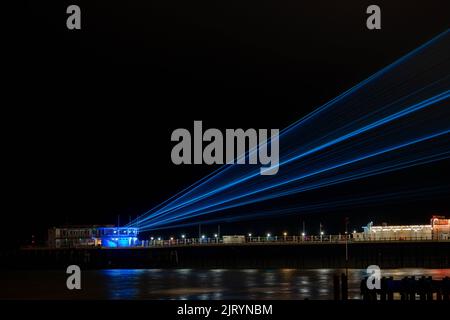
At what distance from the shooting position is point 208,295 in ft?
109

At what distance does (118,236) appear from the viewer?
9806 centimetres

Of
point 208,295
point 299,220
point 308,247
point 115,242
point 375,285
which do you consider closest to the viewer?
point 375,285

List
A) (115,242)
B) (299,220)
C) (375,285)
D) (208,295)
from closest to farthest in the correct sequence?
(375,285) < (208,295) < (115,242) < (299,220)

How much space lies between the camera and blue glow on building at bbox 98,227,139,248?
97375 millimetres

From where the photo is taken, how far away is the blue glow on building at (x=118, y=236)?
97375 mm

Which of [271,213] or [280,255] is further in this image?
[271,213]

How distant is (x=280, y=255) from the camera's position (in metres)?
77.2

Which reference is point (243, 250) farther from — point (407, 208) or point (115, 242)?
point (407, 208)

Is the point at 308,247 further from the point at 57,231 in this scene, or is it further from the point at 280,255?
the point at 57,231

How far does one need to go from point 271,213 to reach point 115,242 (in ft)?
121
